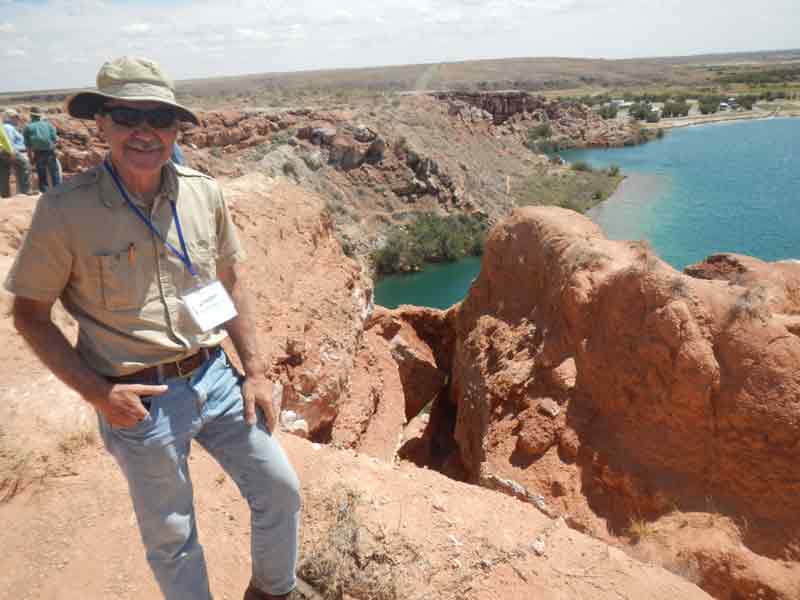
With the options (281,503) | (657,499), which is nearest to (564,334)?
(657,499)

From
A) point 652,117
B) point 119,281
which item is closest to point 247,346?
point 119,281

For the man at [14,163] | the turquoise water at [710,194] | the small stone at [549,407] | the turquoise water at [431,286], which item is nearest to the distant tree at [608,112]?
the turquoise water at [710,194]

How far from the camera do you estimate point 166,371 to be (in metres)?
2.23

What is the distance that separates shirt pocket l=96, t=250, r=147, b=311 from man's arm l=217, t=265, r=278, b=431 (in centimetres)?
54

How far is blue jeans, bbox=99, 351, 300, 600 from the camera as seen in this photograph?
7.14ft

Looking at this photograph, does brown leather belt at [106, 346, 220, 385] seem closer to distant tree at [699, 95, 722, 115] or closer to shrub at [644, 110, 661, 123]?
shrub at [644, 110, 661, 123]

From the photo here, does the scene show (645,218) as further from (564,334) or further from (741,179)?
(564,334)

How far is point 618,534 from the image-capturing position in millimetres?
5441

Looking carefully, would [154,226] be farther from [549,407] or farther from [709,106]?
[709,106]

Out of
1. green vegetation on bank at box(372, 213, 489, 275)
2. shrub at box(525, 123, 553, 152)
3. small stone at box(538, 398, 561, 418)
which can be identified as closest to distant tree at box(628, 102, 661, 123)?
shrub at box(525, 123, 553, 152)

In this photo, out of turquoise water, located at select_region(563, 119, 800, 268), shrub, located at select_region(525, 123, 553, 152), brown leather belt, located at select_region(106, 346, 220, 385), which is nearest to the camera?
brown leather belt, located at select_region(106, 346, 220, 385)

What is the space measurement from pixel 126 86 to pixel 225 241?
2.39 ft

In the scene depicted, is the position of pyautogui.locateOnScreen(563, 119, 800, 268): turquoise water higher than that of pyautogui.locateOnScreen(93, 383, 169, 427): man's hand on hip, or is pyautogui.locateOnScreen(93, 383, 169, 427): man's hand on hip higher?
pyautogui.locateOnScreen(93, 383, 169, 427): man's hand on hip

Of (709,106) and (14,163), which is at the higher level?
(14,163)
